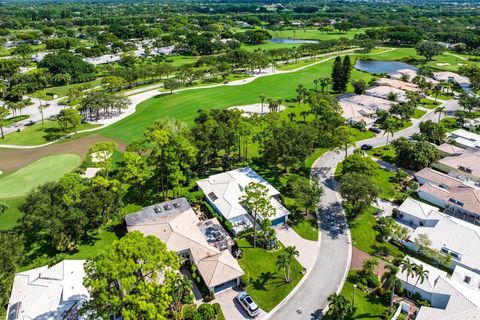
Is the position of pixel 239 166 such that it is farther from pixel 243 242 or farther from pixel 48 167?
pixel 48 167

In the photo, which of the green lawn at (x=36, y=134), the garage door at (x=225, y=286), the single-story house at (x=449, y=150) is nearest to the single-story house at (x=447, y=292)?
the garage door at (x=225, y=286)

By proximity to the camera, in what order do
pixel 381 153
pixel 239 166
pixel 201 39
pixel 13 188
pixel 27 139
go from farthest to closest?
pixel 201 39, pixel 27 139, pixel 381 153, pixel 239 166, pixel 13 188

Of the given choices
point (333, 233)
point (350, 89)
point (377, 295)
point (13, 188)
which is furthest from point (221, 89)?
point (377, 295)

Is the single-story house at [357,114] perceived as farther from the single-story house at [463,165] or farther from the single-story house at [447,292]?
the single-story house at [447,292]

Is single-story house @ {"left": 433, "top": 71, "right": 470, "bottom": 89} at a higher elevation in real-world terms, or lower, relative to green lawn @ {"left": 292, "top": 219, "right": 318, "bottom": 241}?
higher

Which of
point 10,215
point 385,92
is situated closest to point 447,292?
point 10,215

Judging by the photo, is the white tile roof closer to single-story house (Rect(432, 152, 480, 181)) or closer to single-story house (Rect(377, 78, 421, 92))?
single-story house (Rect(432, 152, 480, 181))

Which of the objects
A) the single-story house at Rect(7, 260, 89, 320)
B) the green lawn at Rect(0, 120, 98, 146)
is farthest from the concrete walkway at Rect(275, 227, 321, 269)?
the green lawn at Rect(0, 120, 98, 146)
